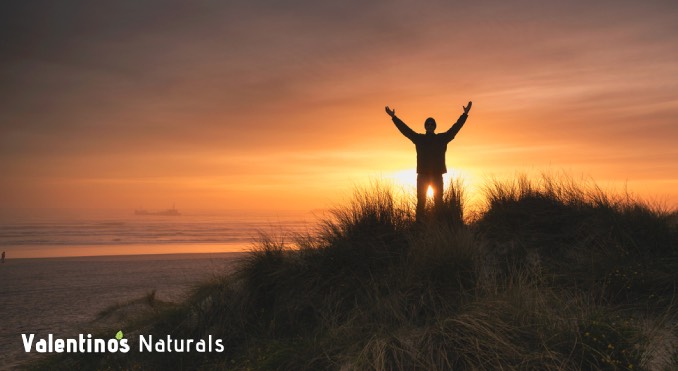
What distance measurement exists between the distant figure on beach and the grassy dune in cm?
49

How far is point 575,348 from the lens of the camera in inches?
198

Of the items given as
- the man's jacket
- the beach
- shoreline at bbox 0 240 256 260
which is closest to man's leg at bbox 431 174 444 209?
the man's jacket

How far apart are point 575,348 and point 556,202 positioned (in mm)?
4904

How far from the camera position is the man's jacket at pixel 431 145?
32.9 feet

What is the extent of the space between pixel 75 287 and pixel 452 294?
57.0 feet

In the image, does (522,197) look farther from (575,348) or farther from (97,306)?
(97,306)

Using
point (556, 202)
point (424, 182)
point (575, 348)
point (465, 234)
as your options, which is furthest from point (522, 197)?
point (575, 348)

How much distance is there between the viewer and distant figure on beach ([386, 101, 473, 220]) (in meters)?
9.95

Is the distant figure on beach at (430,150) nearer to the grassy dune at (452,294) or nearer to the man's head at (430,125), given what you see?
the man's head at (430,125)

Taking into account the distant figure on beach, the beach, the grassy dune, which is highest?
the distant figure on beach

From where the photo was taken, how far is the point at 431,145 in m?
10.1

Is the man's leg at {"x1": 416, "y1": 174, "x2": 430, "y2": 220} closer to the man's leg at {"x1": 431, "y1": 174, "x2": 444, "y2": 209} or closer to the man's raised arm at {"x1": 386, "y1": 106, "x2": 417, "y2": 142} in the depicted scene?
the man's leg at {"x1": 431, "y1": 174, "x2": 444, "y2": 209}

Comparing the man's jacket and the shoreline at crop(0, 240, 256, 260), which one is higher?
the man's jacket

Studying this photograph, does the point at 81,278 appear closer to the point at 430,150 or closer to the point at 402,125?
the point at 402,125
